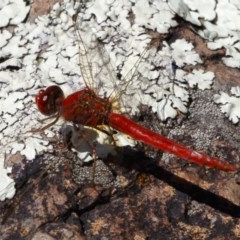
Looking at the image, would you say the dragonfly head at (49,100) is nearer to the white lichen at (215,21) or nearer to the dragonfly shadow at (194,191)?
the dragonfly shadow at (194,191)

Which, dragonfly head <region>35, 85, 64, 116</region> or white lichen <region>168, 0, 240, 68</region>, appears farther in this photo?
white lichen <region>168, 0, 240, 68</region>

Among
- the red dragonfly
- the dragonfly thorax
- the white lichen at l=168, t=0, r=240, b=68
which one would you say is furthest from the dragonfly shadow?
the white lichen at l=168, t=0, r=240, b=68

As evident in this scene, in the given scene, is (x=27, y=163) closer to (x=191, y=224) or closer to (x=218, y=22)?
(x=191, y=224)

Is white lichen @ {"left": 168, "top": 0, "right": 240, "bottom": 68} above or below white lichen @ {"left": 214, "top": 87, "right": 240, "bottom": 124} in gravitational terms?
above

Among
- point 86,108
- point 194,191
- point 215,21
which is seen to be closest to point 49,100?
point 86,108

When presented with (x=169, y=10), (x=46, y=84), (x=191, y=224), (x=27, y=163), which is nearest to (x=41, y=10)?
(x=46, y=84)

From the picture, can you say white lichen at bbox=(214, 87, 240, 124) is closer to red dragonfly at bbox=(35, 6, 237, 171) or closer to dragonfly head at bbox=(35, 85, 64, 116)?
red dragonfly at bbox=(35, 6, 237, 171)
